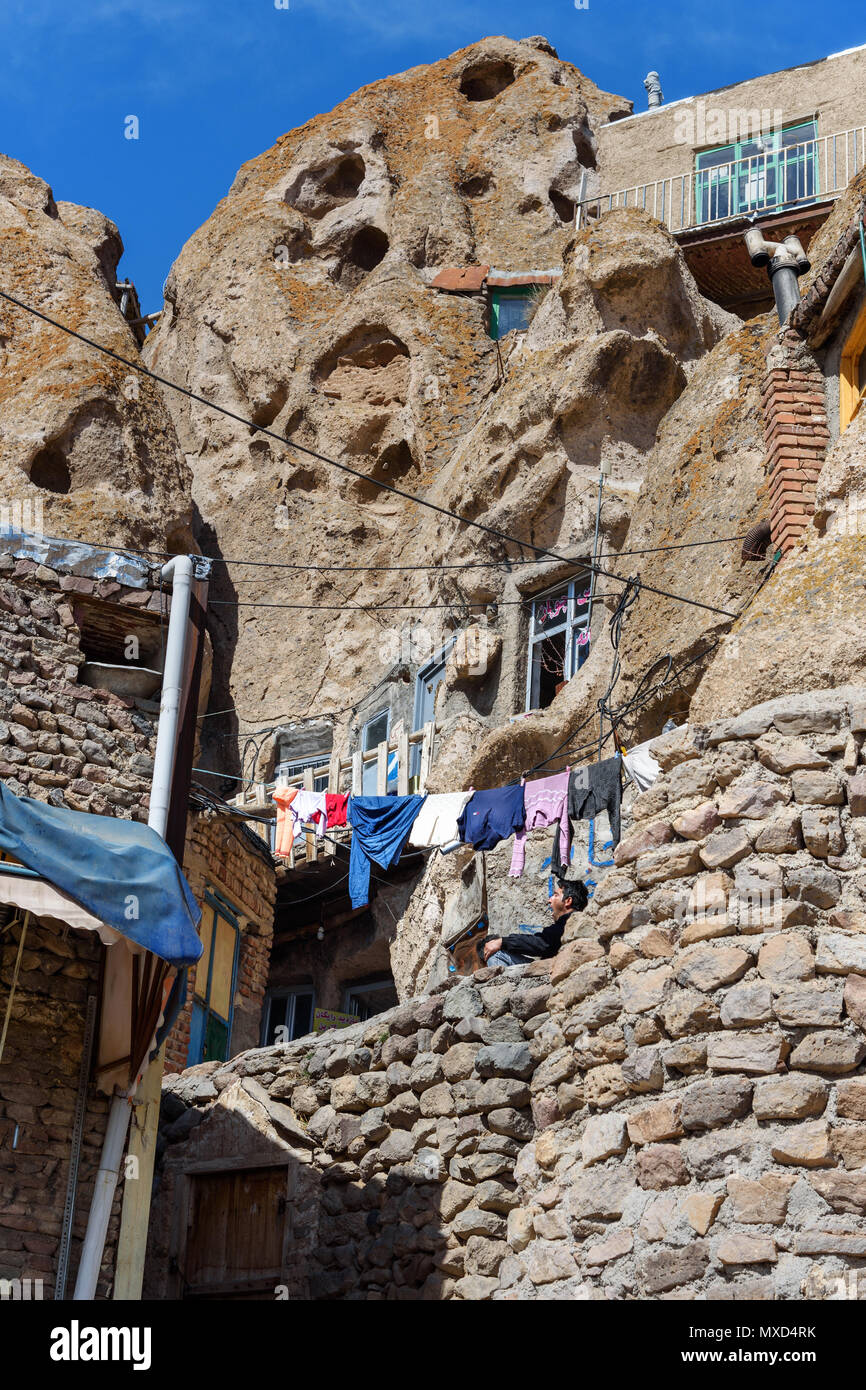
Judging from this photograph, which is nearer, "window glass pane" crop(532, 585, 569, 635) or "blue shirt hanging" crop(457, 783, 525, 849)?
"blue shirt hanging" crop(457, 783, 525, 849)

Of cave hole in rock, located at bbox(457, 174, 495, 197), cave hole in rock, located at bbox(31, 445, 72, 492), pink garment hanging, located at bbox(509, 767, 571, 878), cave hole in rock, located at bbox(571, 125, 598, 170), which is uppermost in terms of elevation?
cave hole in rock, located at bbox(571, 125, 598, 170)

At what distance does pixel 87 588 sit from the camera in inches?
385

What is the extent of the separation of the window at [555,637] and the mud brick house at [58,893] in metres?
8.69

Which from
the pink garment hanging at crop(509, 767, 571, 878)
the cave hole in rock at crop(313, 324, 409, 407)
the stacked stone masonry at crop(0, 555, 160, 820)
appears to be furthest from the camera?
the cave hole in rock at crop(313, 324, 409, 407)

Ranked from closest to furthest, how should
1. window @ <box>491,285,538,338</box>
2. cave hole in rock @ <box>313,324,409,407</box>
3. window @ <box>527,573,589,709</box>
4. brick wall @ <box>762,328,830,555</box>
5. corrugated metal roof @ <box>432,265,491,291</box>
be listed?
brick wall @ <box>762,328,830,555</box>, window @ <box>527,573,589,709</box>, cave hole in rock @ <box>313,324,409,407</box>, window @ <box>491,285,538,338</box>, corrugated metal roof @ <box>432,265,491,291</box>

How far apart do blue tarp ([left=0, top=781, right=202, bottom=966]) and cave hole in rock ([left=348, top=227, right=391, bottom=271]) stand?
21.7 metres

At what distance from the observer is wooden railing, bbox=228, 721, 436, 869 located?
1917 cm

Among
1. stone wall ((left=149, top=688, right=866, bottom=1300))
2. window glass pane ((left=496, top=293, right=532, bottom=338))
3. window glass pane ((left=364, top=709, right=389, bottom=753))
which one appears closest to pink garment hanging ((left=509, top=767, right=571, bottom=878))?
stone wall ((left=149, top=688, right=866, bottom=1300))

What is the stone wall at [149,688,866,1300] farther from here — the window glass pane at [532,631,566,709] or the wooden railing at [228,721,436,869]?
the wooden railing at [228,721,436,869]

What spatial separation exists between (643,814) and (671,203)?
18.3 metres

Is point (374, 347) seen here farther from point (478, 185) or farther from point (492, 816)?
point (492, 816)

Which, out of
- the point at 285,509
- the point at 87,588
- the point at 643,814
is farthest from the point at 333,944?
the point at 643,814

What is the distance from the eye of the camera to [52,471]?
22.0 meters
